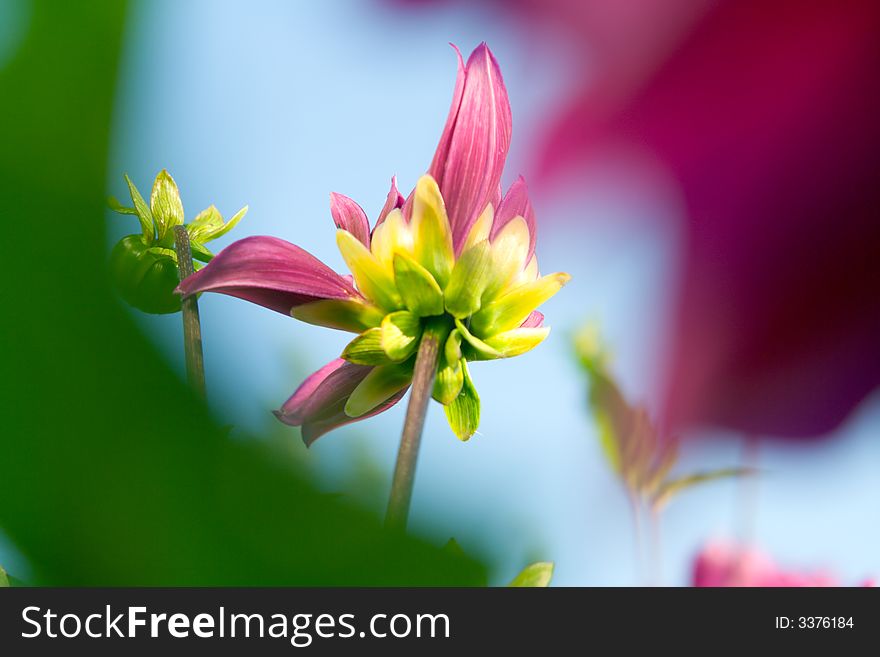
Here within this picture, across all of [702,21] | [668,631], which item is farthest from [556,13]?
[668,631]

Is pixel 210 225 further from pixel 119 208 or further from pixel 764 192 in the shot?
pixel 764 192

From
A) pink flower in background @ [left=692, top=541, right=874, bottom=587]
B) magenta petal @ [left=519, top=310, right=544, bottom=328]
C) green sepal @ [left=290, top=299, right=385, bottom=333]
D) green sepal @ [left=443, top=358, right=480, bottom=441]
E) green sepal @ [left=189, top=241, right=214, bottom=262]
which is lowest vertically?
pink flower in background @ [left=692, top=541, right=874, bottom=587]

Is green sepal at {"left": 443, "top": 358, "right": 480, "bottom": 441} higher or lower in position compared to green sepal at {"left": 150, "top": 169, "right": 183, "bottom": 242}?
lower

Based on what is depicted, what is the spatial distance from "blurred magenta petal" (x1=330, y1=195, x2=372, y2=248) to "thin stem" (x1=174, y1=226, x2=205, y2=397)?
0.03 metres

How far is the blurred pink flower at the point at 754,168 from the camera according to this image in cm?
16

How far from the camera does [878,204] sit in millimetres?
195

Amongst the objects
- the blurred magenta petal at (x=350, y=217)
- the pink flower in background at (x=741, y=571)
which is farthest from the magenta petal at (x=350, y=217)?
the pink flower in background at (x=741, y=571)

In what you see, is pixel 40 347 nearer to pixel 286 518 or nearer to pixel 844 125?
pixel 286 518

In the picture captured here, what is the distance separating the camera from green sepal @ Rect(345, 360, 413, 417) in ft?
0.48

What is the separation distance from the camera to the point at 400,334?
5.5 inches

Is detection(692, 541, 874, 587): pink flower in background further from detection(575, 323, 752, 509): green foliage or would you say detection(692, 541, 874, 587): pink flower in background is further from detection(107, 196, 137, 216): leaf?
detection(107, 196, 137, 216): leaf

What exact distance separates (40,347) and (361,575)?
0.16 ft

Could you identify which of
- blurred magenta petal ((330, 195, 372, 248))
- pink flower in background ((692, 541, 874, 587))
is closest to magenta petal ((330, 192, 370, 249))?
blurred magenta petal ((330, 195, 372, 248))

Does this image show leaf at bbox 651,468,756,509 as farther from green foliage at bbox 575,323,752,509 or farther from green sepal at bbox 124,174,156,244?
green sepal at bbox 124,174,156,244
